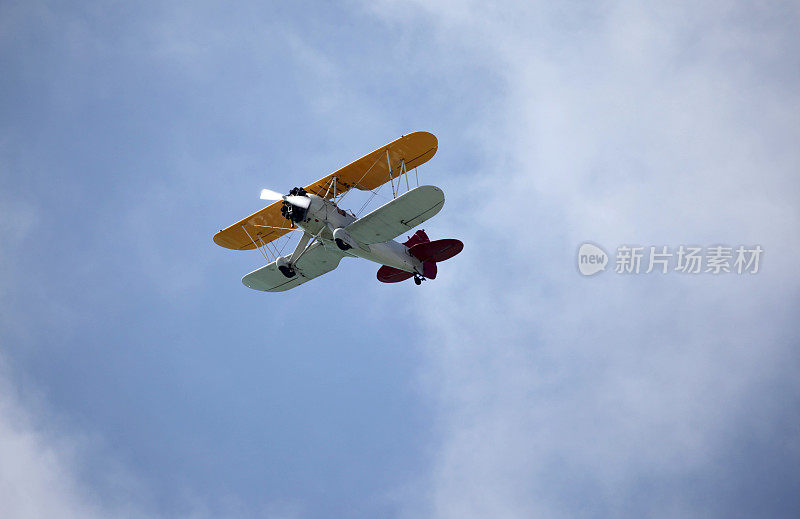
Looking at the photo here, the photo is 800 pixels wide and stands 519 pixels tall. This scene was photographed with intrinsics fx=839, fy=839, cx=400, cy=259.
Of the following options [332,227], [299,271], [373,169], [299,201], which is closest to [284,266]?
[299,271]

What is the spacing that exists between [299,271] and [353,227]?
3572mm

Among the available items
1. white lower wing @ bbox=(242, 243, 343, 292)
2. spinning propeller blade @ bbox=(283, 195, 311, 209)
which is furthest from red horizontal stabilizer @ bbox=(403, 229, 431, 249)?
spinning propeller blade @ bbox=(283, 195, 311, 209)

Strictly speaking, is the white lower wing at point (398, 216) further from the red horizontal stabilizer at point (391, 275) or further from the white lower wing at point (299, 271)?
the red horizontal stabilizer at point (391, 275)

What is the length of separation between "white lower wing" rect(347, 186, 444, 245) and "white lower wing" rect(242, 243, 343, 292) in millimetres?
1890

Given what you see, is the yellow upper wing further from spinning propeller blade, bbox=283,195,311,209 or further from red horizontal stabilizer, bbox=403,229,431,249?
red horizontal stabilizer, bbox=403,229,431,249

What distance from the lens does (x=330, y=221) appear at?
2673 centimetres

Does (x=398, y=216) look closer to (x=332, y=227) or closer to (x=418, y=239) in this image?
(x=332, y=227)

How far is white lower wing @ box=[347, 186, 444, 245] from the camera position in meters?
25.3

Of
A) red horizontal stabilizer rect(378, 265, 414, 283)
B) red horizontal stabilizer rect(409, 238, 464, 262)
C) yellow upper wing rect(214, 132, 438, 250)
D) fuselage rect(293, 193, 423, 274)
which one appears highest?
yellow upper wing rect(214, 132, 438, 250)

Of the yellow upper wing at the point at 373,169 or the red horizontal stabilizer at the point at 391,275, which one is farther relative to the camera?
the red horizontal stabilizer at the point at 391,275

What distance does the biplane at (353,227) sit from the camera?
85.8 feet

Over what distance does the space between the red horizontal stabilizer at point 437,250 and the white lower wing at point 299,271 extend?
2.94m

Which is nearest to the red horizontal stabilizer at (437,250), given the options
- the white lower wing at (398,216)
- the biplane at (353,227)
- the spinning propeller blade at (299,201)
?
the biplane at (353,227)

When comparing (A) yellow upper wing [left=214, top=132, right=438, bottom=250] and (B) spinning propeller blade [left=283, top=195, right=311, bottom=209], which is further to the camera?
(A) yellow upper wing [left=214, top=132, right=438, bottom=250]
